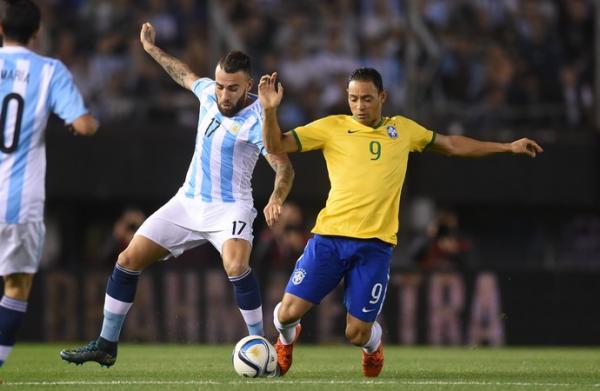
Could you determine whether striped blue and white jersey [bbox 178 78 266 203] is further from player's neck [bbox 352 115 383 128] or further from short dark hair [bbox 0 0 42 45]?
short dark hair [bbox 0 0 42 45]

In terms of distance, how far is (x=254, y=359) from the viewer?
8672 millimetres

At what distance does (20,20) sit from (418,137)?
2773mm

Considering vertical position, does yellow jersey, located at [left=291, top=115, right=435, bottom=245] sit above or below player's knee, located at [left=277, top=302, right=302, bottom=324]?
above

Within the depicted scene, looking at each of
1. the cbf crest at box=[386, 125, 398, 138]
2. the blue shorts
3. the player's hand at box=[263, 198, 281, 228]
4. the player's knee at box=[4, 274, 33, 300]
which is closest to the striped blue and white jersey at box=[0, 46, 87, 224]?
the player's knee at box=[4, 274, 33, 300]

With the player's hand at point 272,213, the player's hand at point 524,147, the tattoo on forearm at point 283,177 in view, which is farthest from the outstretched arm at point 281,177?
the player's hand at point 524,147

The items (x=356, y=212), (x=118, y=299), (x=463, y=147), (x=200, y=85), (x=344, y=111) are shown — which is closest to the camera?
(x=356, y=212)

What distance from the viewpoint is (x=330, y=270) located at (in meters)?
8.80

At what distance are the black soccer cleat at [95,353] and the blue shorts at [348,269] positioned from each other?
1.31 m

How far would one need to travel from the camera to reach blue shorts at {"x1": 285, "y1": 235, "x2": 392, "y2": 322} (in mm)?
8789

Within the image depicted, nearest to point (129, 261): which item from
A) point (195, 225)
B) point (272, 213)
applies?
point (195, 225)

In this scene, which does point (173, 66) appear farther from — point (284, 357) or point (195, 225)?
point (284, 357)

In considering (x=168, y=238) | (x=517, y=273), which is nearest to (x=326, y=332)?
(x=517, y=273)

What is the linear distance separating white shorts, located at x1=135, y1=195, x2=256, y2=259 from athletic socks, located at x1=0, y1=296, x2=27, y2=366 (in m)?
1.56

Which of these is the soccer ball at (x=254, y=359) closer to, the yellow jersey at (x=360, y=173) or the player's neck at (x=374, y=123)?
the yellow jersey at (x=360, y=173)
